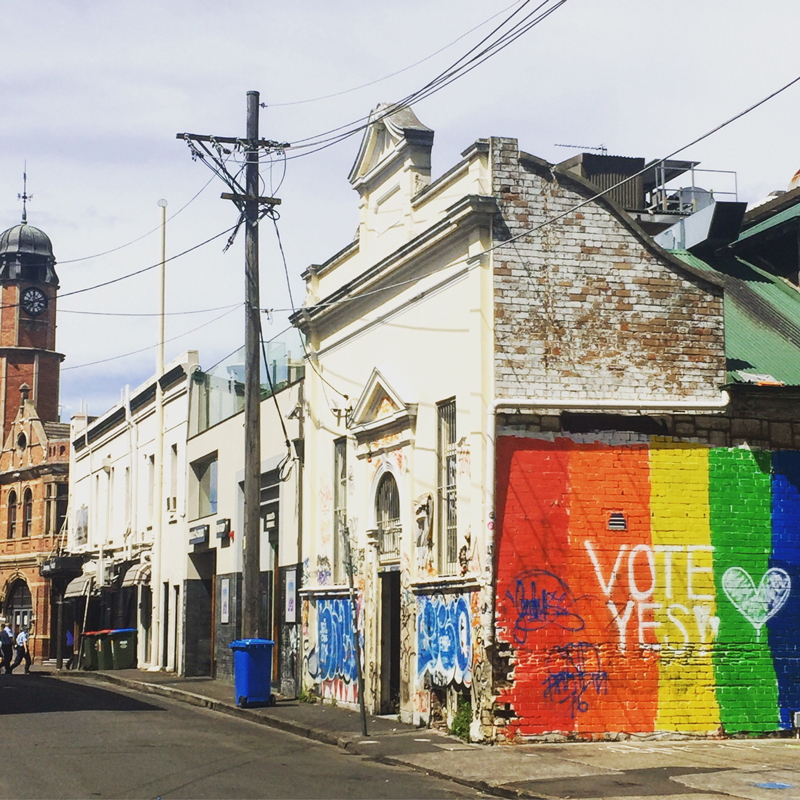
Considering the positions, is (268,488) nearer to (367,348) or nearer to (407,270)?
(367,348)

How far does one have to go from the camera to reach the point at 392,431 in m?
18.4

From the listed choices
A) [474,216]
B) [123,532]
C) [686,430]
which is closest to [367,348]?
[474,216]

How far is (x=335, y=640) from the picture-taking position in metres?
20.1

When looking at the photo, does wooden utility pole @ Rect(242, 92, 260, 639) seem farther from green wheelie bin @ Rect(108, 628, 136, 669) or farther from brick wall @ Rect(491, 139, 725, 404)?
green wheelie bin @ Rect(108, 628, 136, 669)

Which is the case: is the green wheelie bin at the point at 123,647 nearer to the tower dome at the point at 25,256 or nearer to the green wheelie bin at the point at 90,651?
the green wheelie bin at the point at 90,651

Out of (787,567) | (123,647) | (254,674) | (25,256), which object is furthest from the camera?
(25,256)

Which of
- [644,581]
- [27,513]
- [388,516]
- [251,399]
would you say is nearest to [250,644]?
[388,516]

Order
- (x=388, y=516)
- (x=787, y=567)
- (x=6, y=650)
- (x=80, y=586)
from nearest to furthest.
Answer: (x=787, y=567)
(x=388, y=516)
(x=6, y=650)
(x=80, y=586)

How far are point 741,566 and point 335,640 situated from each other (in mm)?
7104

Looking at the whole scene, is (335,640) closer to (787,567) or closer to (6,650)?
(787,567)

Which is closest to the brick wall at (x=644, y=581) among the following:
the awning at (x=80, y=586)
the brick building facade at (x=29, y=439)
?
the awning at (x=80, y=586)

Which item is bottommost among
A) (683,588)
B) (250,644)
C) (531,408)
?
(250,644)

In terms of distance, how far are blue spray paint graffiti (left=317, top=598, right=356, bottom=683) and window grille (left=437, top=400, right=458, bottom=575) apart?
3.35 meters

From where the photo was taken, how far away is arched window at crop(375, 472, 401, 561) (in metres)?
18.5
